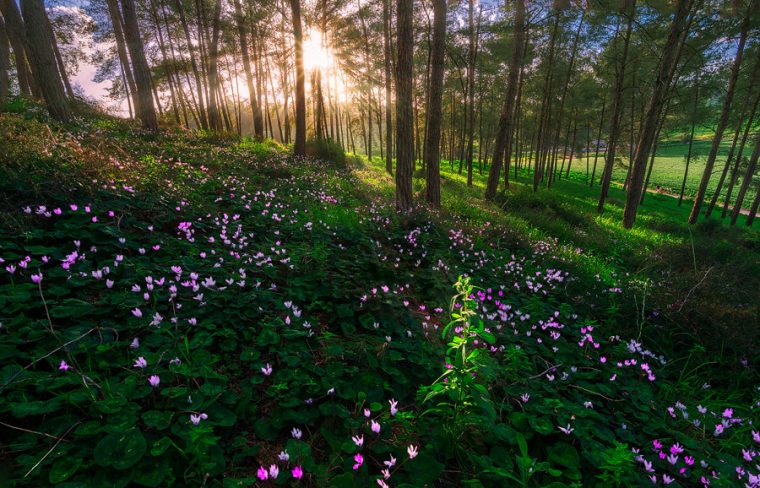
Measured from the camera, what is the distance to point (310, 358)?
8.26 feet

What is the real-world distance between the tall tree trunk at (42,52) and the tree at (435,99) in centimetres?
931

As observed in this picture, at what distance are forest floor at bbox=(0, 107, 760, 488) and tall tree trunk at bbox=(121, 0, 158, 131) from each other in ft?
23.3

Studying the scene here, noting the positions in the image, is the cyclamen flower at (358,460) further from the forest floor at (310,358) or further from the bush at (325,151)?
the bush at (325,151)

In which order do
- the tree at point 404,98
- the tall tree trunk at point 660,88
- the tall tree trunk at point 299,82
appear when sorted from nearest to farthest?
1. the tree at point 404,98
2. the tall tree trunk at point 660,88
3. the tall tree trunk at point 299,82

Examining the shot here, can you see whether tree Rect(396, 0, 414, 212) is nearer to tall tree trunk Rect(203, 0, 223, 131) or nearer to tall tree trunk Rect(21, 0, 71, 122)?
tall tree trunk Rect(21, 0, 71, 122)

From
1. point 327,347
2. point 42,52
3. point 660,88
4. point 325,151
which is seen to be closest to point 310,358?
point 327,347

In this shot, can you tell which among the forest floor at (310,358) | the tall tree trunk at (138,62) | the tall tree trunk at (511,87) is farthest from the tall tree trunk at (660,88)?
→ the tall tree trunk at (138,62)

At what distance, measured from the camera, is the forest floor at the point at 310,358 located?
173 centimetres

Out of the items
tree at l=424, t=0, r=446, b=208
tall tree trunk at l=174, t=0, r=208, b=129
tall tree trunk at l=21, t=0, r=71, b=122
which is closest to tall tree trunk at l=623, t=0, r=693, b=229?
tree at l=424, t=0, r=446, b=208

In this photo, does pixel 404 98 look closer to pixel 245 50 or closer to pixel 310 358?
pixel 310 358

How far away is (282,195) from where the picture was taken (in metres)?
7.13

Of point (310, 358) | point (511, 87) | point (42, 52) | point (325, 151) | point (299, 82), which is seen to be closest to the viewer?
point (310, 358)

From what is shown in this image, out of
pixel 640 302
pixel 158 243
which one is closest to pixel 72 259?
pixel 158 243

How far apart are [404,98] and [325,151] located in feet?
33.5
